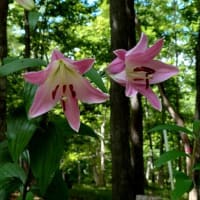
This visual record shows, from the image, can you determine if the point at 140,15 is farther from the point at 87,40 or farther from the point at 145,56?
the point at 145,56

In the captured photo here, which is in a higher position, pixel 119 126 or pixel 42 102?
pixel 119 126

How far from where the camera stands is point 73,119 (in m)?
0.71

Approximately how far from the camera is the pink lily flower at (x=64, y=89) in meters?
0.65

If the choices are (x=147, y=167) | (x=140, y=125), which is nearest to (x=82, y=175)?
(x=147, y=167)

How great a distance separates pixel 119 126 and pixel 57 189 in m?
2.50

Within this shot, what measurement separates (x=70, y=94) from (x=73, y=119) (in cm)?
4

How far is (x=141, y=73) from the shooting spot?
2.37ft

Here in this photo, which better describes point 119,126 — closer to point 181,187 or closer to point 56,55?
point 181,187

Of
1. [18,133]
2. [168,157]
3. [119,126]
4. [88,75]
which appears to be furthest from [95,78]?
[119,126]

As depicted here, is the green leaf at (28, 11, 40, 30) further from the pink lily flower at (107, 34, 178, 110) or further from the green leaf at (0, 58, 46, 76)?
the pink lily flower at (107, 34, 178, 110)

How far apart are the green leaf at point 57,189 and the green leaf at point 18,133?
0.17m

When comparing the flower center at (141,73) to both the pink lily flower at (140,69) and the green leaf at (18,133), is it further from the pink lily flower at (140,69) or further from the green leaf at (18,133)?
the green leaf at (18,133)

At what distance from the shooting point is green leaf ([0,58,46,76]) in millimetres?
750

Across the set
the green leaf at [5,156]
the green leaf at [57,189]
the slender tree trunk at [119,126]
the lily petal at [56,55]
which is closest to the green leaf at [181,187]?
the green leaf at [57,189]
